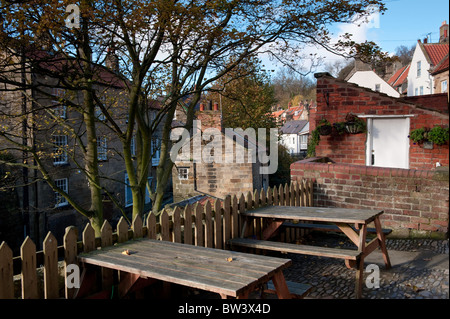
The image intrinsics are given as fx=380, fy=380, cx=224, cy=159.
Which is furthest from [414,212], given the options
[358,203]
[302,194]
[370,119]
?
[370,119]

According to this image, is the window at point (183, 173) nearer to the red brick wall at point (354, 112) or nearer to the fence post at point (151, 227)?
the red brick wall at point (354, 112)

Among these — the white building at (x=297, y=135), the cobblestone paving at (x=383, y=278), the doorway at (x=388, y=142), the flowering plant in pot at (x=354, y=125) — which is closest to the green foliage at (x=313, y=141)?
the flowering plant in pot at (x=354, y=125)

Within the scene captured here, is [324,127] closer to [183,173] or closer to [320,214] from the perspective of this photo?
[320,214]

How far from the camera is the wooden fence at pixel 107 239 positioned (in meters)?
3.51

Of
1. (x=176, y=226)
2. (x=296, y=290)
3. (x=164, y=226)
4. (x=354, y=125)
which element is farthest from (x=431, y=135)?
(x=164, y=226)

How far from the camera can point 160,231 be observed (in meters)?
4.86

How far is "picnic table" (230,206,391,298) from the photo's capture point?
4879 millimetres

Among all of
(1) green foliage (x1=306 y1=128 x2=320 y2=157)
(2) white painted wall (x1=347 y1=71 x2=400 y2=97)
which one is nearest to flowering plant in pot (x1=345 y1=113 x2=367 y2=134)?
(1) green foliage (x1=306 y1=128 x2=320 y2=157)

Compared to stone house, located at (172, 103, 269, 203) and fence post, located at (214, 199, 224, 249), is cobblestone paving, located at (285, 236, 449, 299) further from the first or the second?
stone house, located at (172, 103, 269, 203)

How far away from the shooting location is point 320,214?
5500 mm

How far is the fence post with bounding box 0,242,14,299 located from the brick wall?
20.8 ft

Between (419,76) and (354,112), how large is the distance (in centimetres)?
2921
